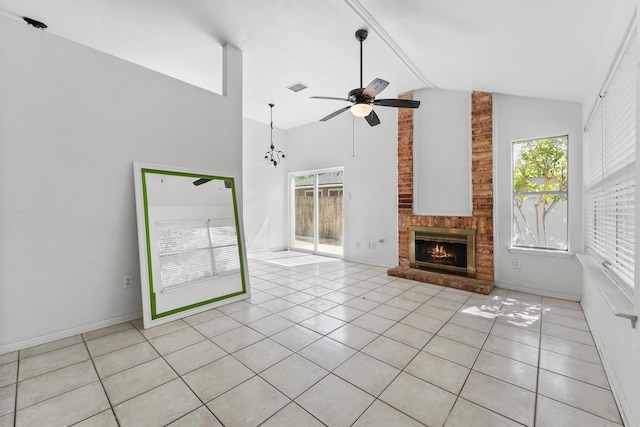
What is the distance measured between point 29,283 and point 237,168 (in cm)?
233

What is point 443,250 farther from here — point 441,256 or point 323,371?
point 323,371

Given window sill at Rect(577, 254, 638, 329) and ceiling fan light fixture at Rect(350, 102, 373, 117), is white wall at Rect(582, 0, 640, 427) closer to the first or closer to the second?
window sill at Rect(577, 254, 638, 329)

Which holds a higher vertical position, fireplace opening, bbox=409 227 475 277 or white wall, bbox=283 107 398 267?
white wall, bbox=283 107 398 267

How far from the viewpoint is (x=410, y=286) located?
167 inches

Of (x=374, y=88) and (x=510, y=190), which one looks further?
(x=510, y=190)

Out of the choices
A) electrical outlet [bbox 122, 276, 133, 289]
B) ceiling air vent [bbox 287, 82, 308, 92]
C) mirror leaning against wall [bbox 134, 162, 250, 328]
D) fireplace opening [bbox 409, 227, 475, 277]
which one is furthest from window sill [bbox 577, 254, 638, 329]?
ceiling air vent [bbox 287, 82, 308, 92]

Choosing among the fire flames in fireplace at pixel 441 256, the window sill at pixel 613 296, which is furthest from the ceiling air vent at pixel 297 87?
the window sill at pixel 613 296

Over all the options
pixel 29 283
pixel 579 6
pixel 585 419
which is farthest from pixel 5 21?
pixel 585 419

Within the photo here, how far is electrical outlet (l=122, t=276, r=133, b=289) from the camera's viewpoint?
292 centimetres

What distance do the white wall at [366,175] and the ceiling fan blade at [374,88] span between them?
2.50 metres

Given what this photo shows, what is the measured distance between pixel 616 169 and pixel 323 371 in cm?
264

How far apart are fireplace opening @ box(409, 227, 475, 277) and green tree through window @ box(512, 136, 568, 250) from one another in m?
0.67

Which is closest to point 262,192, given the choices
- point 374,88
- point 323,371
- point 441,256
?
point 441,256

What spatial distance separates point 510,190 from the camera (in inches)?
161
